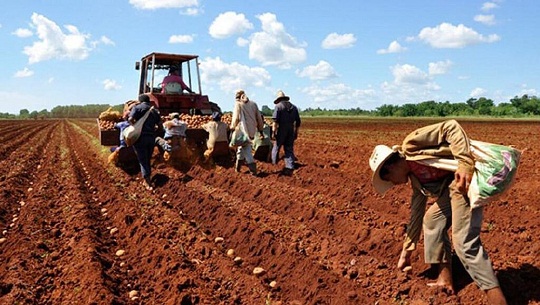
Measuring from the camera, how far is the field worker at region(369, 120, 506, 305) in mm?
3178

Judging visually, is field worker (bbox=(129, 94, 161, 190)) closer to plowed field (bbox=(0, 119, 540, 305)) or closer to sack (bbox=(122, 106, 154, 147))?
sack (bbox=(122, 106, 154, 147))

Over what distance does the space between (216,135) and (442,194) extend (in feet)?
20.8

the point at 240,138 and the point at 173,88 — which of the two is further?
the point at 173,88

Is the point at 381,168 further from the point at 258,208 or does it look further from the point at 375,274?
the point at 258,208

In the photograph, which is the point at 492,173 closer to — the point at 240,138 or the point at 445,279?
the point at 445,279

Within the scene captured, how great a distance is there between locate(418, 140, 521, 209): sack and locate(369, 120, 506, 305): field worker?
0.05 m

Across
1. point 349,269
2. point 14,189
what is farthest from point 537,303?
point 14,189

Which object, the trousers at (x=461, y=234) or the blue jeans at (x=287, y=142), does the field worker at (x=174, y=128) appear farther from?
the trousers at (x=461, y=234)

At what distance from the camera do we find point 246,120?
8.55 m

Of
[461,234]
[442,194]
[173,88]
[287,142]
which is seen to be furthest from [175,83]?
[461,234]

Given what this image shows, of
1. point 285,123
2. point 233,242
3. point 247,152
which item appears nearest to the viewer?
point 233,242

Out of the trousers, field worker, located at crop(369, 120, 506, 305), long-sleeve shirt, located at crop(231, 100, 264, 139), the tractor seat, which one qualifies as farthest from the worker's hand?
the tractor seat

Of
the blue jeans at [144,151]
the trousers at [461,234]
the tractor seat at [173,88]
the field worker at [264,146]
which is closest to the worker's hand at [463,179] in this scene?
the trousers at [461,234]

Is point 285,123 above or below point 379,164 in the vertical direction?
above
